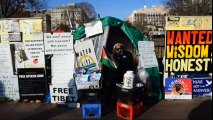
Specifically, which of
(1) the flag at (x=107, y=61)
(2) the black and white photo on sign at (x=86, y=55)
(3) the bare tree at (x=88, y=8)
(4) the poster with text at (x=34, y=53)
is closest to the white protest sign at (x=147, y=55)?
(1) the flag at (x=107, y=61)

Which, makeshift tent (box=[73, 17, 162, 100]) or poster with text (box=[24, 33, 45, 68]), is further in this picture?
poster with text (box=[24, 33, 45, 68])

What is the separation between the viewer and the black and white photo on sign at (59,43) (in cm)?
851

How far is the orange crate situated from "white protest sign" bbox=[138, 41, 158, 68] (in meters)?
1.66

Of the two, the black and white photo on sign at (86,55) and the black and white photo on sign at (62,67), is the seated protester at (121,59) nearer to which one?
the black and white photo on sign at (86,55)

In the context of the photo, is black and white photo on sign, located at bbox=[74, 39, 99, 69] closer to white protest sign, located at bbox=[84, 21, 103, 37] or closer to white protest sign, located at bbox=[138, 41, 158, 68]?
white protest sign, located at bbox=[84, 21, 103, 37]

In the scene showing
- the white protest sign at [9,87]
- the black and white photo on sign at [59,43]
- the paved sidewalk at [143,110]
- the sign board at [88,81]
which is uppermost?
the black and white photo on sign at [59,43]

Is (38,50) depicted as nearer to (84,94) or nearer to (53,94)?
(53,94)

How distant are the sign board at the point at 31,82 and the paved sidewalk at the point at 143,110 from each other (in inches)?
13.8

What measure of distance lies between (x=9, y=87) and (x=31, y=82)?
0.74 metres

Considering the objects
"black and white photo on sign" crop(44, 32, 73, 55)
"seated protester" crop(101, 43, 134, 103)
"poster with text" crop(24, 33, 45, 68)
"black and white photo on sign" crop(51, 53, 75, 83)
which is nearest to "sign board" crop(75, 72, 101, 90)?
"seated protester" crop(101, 43, 134, 103)

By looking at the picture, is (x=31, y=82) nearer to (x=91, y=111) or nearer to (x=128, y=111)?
(x=91, y=111)

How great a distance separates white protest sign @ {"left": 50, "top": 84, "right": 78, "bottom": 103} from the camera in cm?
829

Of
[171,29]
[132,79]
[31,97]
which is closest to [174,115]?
[132,79]

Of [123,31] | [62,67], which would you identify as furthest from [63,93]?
[123,31]
